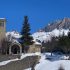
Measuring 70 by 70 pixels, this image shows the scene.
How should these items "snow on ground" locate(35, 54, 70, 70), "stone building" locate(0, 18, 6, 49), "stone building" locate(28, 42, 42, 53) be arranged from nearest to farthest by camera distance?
"snow on ground" locate(35, 54, 70, 70) → "stone building" locate(0, 18, 6, 49) → "stone building" locate(28, 42, 42, 53)

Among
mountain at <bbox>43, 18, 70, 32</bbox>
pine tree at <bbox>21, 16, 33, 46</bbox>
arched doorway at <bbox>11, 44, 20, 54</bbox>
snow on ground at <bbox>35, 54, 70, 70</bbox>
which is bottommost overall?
snow on ground at <bbox>35, 54, 70, 70</bbox>

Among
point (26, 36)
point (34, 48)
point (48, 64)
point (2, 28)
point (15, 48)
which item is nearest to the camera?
point (48, 64)

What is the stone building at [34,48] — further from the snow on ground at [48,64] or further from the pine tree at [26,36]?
the snow on ground at [48,64]

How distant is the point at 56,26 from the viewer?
182500 mm

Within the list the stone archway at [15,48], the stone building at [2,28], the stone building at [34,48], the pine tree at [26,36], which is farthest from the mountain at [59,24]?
the stone archway at [15,48]

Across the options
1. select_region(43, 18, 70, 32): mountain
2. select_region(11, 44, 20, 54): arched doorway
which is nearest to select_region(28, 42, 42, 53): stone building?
select_region(11, 44, 20, 54): arched doorway

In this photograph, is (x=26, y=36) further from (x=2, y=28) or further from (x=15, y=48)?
(x=2, y=28)

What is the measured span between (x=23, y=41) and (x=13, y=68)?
37.7 feet

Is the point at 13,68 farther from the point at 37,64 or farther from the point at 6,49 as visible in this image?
the point at 6,49

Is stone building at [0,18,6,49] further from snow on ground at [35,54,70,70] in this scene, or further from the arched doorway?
snow on ground at [35,54,70,70]

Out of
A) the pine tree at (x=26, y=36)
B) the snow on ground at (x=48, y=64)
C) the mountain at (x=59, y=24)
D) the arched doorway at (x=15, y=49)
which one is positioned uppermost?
the mountain at (x=59, y=24)

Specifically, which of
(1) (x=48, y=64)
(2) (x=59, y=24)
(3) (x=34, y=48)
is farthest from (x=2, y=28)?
(2) (x=59, y=24)

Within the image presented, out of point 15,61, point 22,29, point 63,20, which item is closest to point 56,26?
point 63,20

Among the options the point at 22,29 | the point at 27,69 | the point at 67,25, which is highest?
the point at 67,25
